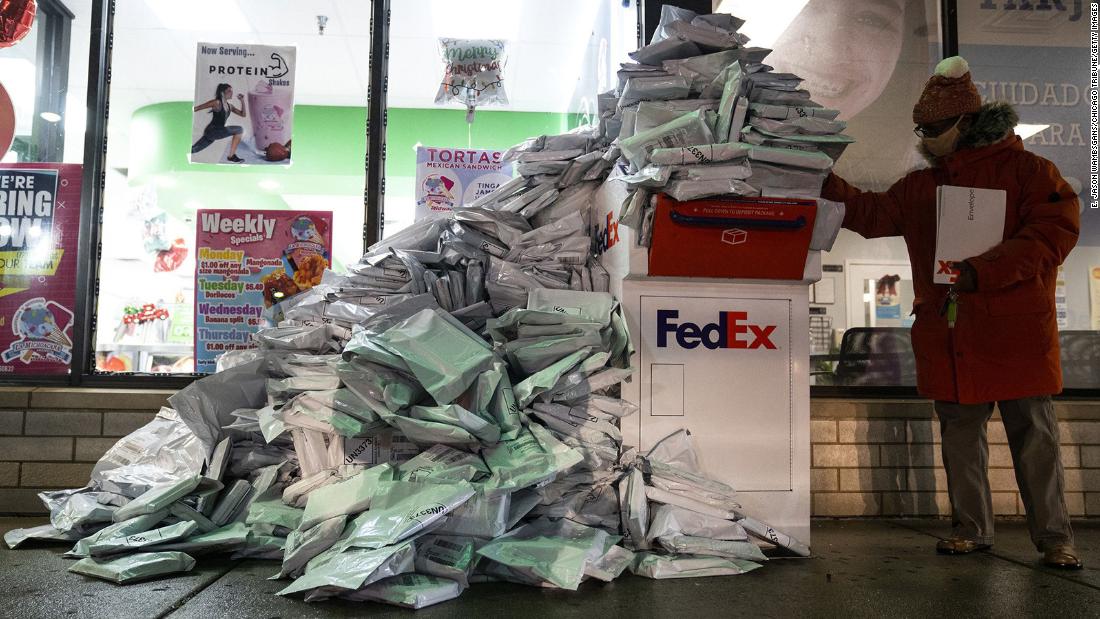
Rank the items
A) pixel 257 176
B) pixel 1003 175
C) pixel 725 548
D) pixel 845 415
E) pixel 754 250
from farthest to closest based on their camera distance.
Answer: pixel 257 176 < pixel 845 415 < pixel 1003 175 < pixel 754 250 < pixel 725 548

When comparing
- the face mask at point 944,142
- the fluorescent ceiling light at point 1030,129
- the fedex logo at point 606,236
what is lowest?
the fedex logo at point 606,236

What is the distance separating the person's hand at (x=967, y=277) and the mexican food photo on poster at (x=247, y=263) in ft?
8.21

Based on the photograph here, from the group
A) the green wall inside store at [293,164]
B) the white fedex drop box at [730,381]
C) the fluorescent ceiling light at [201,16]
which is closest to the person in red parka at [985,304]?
the white fedex drop box at [730,381]

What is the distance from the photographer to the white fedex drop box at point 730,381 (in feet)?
8.21

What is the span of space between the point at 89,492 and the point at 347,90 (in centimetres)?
197

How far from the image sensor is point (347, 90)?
11.8 feet

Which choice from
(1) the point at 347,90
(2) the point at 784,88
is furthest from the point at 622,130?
(1) the point at 347,90

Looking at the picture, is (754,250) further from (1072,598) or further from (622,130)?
(1072,598)

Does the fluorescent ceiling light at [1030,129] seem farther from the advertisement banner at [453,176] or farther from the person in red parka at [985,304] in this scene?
the advertisement banner at [453,176]

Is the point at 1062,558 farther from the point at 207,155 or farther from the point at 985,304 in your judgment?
the point at 207,155

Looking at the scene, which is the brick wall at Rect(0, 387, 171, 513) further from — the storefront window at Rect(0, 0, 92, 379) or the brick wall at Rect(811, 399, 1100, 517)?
the brick wall at Rect(811, 399, 1100, 517)

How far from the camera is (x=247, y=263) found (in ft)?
11.4

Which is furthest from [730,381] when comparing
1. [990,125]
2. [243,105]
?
[243,105]

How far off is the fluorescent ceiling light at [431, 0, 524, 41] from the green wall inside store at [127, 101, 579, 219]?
1.49ft
